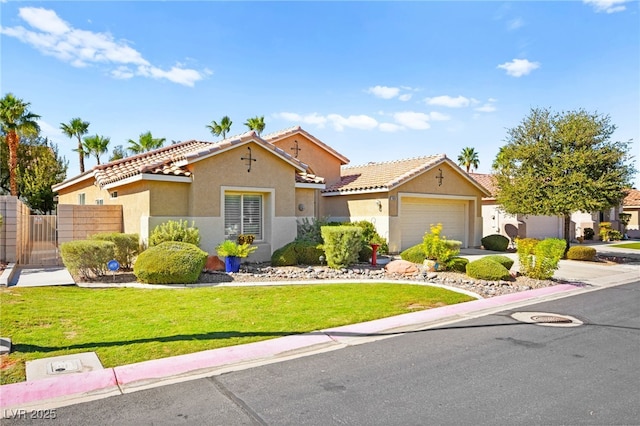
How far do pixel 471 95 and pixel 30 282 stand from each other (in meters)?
16.4

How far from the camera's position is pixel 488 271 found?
12.6 meters

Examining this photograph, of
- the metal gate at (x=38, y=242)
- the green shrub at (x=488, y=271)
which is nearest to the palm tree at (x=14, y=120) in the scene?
the metal gate at (x=38, y=242)

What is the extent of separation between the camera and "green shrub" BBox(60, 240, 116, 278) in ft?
36.3

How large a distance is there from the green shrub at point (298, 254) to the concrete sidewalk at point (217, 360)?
21.2 feet

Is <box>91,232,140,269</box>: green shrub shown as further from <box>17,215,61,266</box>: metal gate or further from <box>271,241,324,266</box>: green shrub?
<box>271,241,324,266</box>: green shrub

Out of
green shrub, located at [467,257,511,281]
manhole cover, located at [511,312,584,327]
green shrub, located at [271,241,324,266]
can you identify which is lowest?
manhole cover, located at [511,312,584,327]

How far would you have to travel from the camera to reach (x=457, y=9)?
12.8 metres

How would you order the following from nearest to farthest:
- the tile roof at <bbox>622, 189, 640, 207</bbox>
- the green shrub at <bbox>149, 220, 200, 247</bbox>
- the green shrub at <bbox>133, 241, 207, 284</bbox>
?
1. the green shrub at <bbox>133, 241, 207, 284</bbox>
2. the green shrub at <bbox>149, 220, 200, 247</bbox>
3. the tile roof at <bbox>622, 189, 640, 207</bbox>

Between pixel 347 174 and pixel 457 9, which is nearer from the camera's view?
pixel 457 9

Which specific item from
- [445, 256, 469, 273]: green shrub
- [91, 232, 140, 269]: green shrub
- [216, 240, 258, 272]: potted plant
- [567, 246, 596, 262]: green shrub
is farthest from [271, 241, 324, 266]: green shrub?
[567, 246, 596, 262]: green shrub

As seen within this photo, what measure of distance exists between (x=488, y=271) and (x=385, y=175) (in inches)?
375

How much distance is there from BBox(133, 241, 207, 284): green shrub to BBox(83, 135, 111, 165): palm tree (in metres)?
29.8

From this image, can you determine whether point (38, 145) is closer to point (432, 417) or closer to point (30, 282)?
point (30, 282)

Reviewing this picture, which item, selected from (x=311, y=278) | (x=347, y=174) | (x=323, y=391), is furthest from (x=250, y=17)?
(x=347, y=174)
